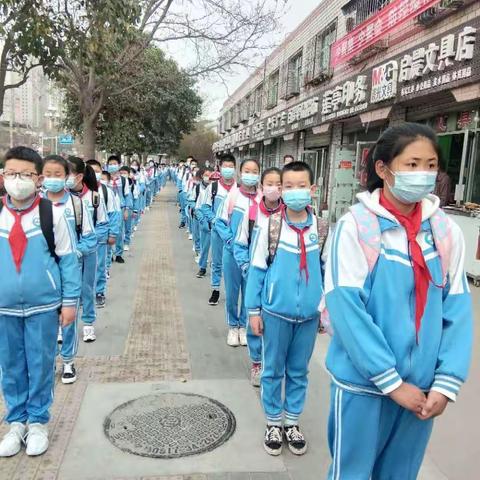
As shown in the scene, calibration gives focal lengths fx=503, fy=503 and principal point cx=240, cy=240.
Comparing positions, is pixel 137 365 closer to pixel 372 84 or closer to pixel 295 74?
pixel 372 84

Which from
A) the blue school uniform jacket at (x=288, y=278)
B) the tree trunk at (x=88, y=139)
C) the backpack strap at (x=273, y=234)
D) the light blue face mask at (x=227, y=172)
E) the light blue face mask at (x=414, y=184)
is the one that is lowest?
the blue school uniform jacket at (x=288, y=278)

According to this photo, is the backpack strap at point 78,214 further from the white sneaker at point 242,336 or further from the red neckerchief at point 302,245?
the red neckerchief at point 302,245

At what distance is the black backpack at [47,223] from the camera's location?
3.03 meters

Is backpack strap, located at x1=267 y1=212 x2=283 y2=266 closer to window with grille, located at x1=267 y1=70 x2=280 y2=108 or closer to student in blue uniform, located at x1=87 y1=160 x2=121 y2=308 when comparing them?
student in blue uniform, located at x1=87 y1=160 x2=121 y2=308

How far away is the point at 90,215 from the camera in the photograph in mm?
4750

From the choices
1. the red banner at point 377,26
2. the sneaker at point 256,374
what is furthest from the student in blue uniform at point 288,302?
the red banner at point 377,26

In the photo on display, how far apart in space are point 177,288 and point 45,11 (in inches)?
160

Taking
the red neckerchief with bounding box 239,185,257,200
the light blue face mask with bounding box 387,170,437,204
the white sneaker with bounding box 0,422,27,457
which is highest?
the light blue face mask with bounding box 387,170,437,204

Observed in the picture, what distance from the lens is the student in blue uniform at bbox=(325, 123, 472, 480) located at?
189cm

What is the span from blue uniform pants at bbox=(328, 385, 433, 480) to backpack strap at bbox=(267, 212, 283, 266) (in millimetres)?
1242

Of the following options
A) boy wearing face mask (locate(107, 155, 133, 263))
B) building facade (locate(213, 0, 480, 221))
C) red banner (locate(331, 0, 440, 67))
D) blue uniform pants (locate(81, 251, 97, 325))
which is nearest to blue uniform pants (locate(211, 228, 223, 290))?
blue uniform pants (locate(81, 251, 97, 325))

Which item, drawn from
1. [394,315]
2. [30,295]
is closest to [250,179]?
[30,295]

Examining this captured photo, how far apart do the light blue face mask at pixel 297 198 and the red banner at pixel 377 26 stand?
262 inches

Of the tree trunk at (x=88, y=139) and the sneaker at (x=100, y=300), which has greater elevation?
the tree trunk at (x=88, y=139)
